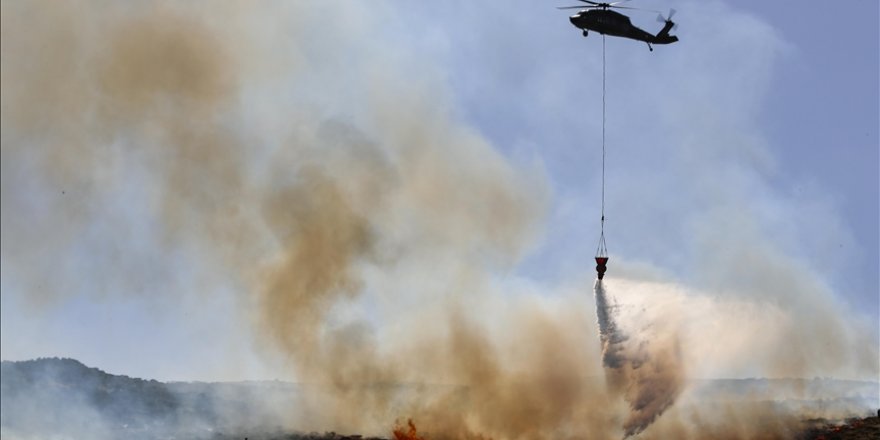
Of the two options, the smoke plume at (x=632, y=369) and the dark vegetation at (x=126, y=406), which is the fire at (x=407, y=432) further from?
the smoke plume at (x=632, y=369)

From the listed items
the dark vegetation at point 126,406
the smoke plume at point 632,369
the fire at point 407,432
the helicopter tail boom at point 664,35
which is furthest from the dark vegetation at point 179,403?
the helicopter tail boom at point 664,35

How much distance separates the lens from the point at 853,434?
79.7m

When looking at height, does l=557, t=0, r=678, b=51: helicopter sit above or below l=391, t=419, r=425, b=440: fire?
above

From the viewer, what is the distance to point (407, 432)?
8025cm

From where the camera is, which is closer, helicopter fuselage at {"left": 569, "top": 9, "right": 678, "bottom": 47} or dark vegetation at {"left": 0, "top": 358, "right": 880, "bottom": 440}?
helicopter fuselage at {"left": 569, "top": 9, "right": 678, "bottom": 47}

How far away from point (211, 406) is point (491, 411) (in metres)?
36.7

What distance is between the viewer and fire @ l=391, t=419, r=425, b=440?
78.9 meters

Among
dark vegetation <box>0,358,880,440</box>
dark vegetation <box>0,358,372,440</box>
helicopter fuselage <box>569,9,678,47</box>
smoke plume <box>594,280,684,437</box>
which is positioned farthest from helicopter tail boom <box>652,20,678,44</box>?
dark vegetation <box>0,358,372,440</box>

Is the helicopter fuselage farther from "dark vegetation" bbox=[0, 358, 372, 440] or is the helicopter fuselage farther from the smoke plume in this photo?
"dark vegetation" bbox=[0, 358, 372, 440]

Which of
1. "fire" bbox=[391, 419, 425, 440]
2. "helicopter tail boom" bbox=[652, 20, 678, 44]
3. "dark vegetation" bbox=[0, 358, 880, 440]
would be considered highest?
"helicopter tail boom" bbox=[652, 20, 678, 44]

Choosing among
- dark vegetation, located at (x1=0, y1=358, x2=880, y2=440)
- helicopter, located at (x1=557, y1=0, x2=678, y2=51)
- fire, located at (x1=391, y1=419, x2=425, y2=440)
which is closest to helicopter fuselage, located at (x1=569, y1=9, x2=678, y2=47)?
helicopter, located at (x1=557, y1=0, x2=678, y2=51)

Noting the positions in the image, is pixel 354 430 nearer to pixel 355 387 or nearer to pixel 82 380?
pixel 355 387

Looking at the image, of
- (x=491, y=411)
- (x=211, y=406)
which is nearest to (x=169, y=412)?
(x=211, y=406)

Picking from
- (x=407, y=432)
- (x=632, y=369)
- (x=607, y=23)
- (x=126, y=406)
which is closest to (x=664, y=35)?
(x=607, y=23)
